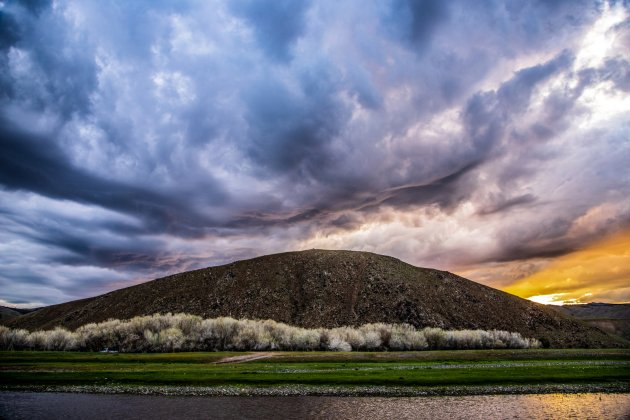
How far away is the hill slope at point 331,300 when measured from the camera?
153250 millimetres

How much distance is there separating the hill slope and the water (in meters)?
110

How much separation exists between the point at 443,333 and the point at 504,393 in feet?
256

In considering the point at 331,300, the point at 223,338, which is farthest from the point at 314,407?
the point at 331,300

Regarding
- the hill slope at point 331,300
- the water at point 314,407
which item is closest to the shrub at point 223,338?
the hill slope at point 331,300

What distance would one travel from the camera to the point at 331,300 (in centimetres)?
16262

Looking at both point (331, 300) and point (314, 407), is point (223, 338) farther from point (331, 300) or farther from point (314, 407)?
point (314, 407)

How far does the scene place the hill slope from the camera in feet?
503

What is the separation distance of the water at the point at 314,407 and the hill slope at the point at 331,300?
10976cm

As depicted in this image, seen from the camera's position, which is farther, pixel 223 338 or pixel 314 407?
pixel 223 338

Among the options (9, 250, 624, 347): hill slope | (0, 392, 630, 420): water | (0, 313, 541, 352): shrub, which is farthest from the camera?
(9, 250, 624, 347): hill slope

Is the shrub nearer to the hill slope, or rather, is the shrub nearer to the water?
the hill slope

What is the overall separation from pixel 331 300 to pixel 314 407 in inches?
5091

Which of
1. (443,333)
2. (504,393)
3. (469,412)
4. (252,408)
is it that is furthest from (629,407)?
(443,333)

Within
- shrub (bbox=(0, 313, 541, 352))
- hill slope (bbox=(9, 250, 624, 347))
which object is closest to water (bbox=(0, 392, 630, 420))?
shrub (bbox=(0, 313, 541, 352))
